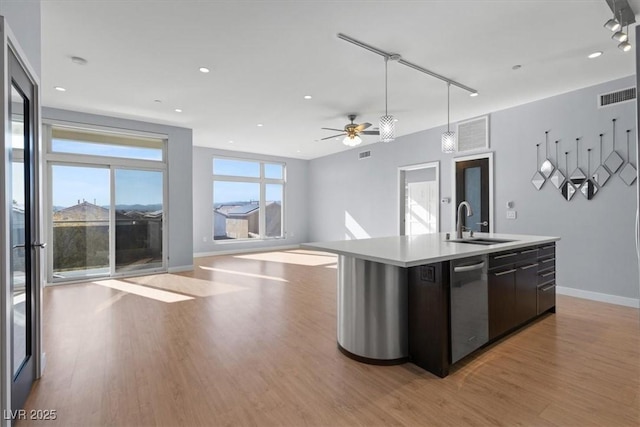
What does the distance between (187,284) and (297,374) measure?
11.7 feet

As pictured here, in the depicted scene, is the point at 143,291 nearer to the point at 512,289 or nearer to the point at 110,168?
the point at 110,168

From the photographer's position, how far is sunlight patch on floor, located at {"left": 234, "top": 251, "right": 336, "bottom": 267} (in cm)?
727

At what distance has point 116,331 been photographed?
317 cm

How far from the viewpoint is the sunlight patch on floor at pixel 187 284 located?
4.72m

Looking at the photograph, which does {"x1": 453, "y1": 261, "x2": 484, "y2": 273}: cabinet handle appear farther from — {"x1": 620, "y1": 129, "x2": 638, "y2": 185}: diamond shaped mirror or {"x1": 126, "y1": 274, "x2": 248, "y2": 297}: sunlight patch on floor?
{"x1": 126, "y1": 274, "x2": 248, "y2": 297}: sunlight patch on floor

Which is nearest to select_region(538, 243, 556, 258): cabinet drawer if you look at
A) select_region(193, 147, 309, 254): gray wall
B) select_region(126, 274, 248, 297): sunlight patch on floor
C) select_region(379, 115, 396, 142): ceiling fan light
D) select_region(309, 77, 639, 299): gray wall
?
select_region(309, 77, 639, 299): gray wall

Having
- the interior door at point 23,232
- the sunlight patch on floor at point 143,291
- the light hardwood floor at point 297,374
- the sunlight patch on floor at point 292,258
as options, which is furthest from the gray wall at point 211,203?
the interior door at point 23,232

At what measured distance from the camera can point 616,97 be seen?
400cm

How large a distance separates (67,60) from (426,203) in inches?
246

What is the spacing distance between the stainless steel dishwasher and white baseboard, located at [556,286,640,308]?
2788 millimetres

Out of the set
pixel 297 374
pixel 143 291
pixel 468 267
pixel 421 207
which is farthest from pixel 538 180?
pixel 143 291

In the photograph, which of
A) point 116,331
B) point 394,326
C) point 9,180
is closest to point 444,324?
point 394,326

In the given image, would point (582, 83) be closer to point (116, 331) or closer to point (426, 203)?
point (426, 203)

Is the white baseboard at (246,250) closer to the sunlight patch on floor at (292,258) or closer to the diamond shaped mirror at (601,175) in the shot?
the sunlight patch on floor at (292,258)
